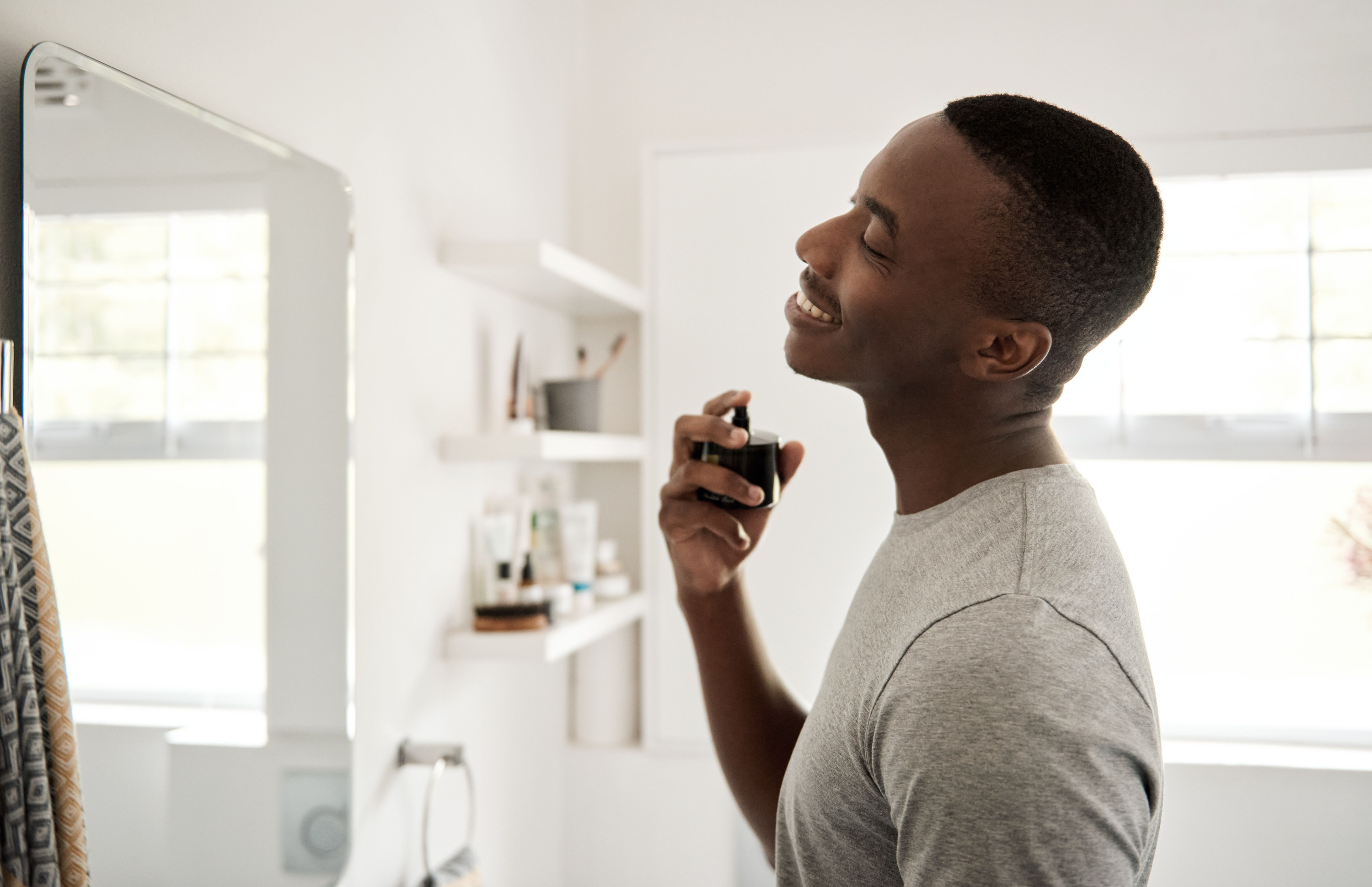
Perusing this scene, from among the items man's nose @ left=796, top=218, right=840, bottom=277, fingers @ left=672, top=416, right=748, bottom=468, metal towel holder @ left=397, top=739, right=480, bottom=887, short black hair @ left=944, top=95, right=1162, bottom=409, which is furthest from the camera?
metal towel holder @ left=397, top=739, right=480, bottom=887

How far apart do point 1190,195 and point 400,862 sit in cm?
176

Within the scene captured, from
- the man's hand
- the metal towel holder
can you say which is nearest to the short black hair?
the man's hand

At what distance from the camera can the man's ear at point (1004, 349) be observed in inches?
26.4

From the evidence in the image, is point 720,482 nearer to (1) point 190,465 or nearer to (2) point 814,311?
(2) point 814,311

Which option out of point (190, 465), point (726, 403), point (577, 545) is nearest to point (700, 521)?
point (726, 403)

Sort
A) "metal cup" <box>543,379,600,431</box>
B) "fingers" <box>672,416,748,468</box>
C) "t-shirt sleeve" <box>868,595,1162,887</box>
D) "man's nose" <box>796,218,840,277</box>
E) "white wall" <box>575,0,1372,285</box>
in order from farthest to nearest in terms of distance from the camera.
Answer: "white wall" <box>575,0,1372,285</box> < "metal cup" <box>543,379,600,431</box> < "fingers" <box>672,416,748,468</box> < "man's nose" <box>796,218,840,277</box> < "t-shirt sleeve" <box>868,595,1162,887</box>

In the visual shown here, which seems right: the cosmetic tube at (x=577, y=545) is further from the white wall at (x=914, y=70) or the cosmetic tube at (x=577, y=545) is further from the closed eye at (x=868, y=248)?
the closed eye at (x=868, y=248)

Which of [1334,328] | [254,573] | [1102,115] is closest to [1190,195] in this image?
[1102,115]

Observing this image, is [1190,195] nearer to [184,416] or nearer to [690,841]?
[690,841]

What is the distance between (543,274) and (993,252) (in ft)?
3.00

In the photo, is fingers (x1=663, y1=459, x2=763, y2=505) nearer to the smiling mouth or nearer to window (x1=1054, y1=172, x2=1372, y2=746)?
the smiling mouth

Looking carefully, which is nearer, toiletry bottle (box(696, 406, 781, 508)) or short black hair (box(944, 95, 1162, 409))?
short black hair (box(944, 95, 1162, 409))

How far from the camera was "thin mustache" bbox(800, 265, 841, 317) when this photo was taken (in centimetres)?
75

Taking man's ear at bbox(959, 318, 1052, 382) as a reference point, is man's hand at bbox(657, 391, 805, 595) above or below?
below
